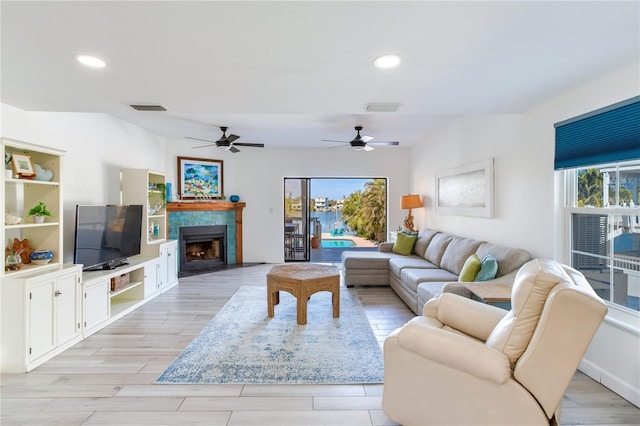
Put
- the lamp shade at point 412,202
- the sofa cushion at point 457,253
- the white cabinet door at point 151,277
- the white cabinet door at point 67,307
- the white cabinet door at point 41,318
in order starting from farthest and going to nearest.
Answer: the lamp shade at point 412,202 → the white cabinet door at point 151,277 → the sofa cushion at point 457,253 → the white cabinet door at point 67,307 → the white cabinet door at point 41,318

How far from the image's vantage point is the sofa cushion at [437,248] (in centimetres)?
450

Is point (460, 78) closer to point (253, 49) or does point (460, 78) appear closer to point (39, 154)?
point (253, 49)

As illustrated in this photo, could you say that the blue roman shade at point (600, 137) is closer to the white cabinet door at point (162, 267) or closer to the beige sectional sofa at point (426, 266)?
the beige sectional sofa at point (426, 266)

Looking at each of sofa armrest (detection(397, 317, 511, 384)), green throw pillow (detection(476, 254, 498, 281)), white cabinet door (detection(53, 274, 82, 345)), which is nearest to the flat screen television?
white cabinet door (detection(53, 274, 82, 345))

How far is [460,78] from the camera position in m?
2.34

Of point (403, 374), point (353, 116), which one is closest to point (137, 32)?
point (403, 374)

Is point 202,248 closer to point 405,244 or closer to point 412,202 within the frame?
point 405,244

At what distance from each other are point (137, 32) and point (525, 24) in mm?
2109

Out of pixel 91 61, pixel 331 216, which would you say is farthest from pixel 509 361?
pixel 331 216

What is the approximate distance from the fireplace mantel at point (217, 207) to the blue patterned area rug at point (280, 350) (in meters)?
3.02

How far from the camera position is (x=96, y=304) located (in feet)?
10.8

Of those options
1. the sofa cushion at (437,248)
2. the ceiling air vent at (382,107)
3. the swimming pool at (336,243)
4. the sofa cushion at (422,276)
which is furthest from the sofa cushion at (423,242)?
the swimming pool at (336,243)

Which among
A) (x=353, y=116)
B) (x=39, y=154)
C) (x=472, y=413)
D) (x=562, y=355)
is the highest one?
(x=353, y=116)

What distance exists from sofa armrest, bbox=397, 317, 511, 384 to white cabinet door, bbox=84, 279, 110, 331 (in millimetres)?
3147
